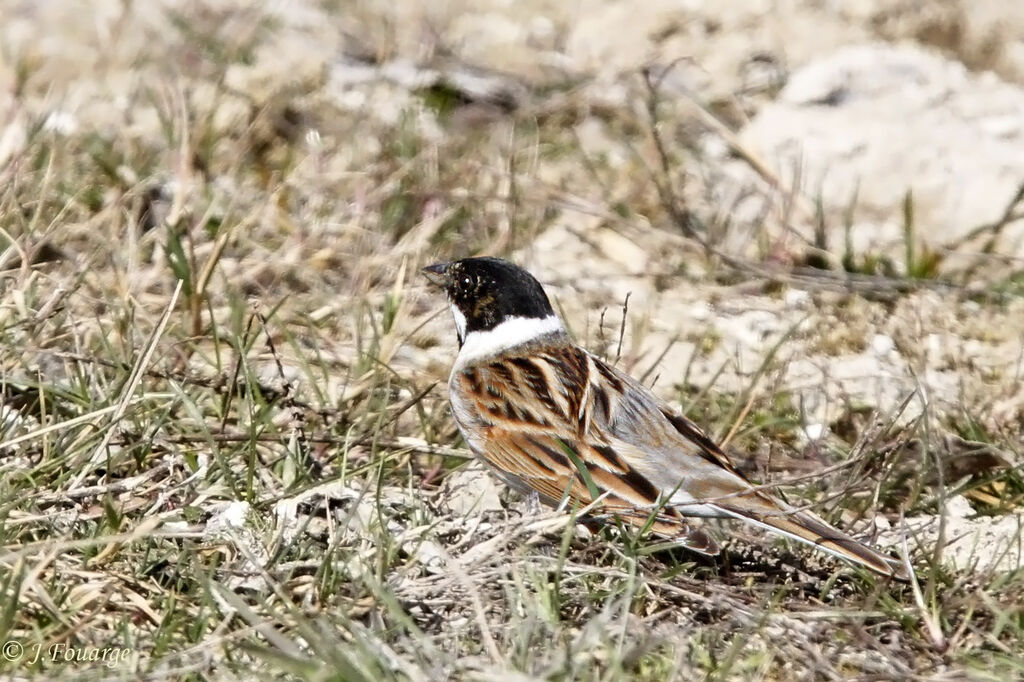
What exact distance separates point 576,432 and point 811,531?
821 mm

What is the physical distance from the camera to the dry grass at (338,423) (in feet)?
11.1

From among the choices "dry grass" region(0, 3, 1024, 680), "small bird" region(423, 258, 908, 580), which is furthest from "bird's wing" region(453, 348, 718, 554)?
"dry grass" region(0, 3, 1024, 680)

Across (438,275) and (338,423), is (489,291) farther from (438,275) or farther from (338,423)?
(338,423)

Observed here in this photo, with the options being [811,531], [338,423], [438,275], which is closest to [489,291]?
[438,275]

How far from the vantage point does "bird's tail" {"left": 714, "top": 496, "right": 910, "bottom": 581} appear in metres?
3.60

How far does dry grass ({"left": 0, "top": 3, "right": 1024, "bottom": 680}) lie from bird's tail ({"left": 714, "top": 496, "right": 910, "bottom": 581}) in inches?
3.7

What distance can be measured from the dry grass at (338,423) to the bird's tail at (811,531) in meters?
0.09

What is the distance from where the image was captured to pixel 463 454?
4.59 metres

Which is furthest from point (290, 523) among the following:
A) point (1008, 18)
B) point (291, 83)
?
point (1008, 18)

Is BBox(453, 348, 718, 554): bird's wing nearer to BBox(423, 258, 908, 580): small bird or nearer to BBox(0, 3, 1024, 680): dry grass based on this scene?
BBox(423, 258, 908, 580): small bird

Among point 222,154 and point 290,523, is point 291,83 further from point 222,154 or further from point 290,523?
point 290,523

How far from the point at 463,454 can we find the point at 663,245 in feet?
7.29

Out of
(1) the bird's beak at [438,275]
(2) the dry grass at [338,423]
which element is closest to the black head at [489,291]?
(1) the bird's beak at [438,275]

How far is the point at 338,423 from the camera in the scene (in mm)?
4684
